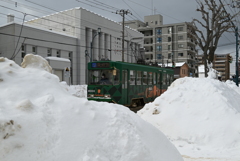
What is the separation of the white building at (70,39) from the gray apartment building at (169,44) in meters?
27.1

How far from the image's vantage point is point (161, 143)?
3832mm

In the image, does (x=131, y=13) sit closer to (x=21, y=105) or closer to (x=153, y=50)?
(x=21, y=105)

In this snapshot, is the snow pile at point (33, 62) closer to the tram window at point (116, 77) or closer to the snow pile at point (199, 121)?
the snow pile at point (199, 121)

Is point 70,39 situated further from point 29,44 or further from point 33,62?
point 33,62

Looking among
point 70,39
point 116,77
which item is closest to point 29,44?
point 70,39

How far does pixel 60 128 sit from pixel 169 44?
71424mm

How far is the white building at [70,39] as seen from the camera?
2725 centimetres

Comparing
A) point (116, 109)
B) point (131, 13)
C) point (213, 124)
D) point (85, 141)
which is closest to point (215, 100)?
point (213, 124)

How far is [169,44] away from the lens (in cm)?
7138

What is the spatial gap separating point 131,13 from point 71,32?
10.7 m

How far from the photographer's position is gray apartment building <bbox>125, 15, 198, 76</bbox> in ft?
228

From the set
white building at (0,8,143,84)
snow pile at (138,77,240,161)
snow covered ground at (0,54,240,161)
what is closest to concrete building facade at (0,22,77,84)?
→ white building at (0,8,143,84)

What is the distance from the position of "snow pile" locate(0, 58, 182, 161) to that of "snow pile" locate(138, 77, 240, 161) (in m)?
2.87

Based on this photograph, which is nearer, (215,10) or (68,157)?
(68,157)
